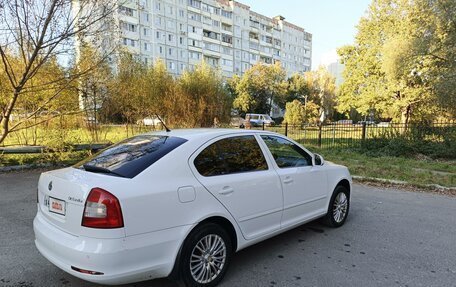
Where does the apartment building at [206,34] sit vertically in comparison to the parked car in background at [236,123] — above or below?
above

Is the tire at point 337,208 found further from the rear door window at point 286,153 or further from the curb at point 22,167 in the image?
the curb at point 22,167

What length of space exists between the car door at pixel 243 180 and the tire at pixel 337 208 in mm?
1338

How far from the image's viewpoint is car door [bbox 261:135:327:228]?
4.03 metres

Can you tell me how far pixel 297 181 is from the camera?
416 cm

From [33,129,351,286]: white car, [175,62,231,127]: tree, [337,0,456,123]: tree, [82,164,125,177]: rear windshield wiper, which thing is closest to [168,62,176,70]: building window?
[337,0,456,123]: tree

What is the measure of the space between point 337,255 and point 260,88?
166 ft

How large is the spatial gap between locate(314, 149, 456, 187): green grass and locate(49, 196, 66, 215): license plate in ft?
26.9

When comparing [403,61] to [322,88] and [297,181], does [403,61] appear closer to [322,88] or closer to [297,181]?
[297,181]

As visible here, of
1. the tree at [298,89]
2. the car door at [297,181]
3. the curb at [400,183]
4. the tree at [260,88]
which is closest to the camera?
the car door at [297,181]

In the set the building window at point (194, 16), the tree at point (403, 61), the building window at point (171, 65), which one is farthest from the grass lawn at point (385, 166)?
the building window at point (194, 16)

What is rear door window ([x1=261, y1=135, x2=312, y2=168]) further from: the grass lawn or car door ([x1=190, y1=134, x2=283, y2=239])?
the grass lawn

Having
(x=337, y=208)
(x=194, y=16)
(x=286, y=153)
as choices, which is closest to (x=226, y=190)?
(x=286, y=153)

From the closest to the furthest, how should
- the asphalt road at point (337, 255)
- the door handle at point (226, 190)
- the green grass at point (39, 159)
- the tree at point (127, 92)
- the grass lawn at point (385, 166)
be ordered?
1. the door handle at point (226, 190)
2. the asphalt road at point (337, 255)
3. the grass lawn at point (385, 166)
4. the green grass at point (39, 159)
5. the tree at point (127, 92)

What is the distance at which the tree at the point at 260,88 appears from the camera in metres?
52.0
